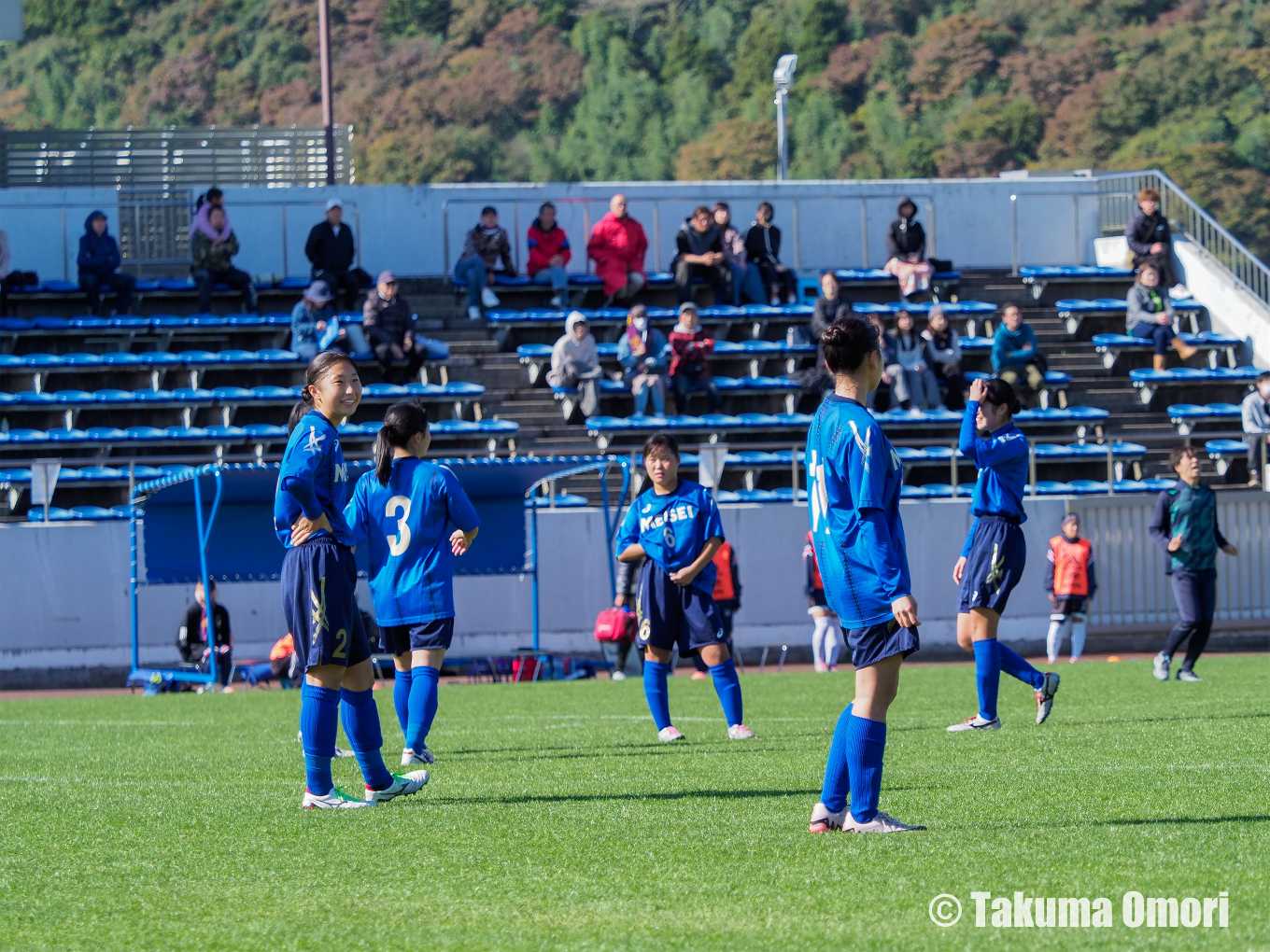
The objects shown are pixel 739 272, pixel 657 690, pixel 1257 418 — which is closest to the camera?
pixel 657 690

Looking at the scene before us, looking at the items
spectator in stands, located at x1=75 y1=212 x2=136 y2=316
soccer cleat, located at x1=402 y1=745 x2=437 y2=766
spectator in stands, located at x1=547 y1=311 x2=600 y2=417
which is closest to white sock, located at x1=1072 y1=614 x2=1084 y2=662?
spectator in stands, located at x1=547 y1=311 x2=600 y2=417

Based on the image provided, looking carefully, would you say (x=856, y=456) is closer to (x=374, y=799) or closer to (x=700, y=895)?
(x=700, y=895)

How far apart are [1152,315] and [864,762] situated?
66.4 ft

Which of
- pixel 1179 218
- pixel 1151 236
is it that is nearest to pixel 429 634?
pixel 1151 236

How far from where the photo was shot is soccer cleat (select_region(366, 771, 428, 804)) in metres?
7.09

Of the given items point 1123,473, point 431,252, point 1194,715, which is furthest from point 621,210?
point 1194,715

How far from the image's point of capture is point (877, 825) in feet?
18.9

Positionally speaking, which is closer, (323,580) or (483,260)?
(323,580)

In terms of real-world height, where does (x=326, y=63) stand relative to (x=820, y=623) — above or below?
above

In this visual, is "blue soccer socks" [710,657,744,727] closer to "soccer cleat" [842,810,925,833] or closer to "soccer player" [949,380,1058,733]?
"soccer player" [949,380,1058,733]

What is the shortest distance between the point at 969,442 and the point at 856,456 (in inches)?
147

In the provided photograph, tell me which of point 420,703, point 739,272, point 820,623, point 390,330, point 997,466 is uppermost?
point 739,272

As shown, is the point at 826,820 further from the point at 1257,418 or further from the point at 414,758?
the point at 1257,418

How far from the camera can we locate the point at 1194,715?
10367 mm
